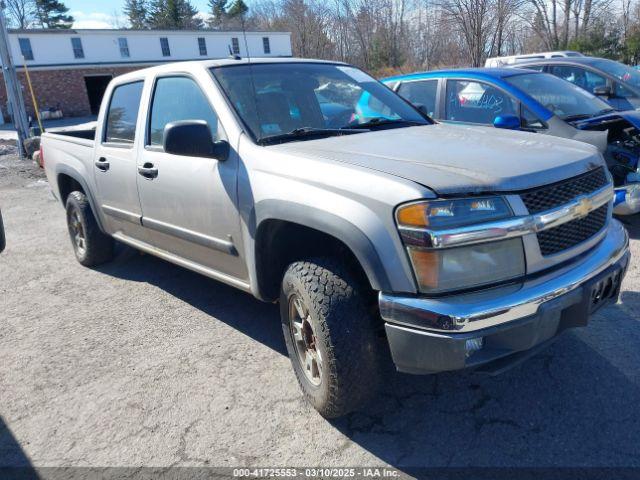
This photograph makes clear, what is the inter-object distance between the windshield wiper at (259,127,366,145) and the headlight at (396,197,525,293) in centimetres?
119

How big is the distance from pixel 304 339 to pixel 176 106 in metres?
1.93

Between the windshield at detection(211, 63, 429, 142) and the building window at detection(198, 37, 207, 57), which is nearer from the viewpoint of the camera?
the windshield at detection(211, 63, 429, 142)

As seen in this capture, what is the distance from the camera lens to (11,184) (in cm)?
1123

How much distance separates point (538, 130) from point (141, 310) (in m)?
4.23

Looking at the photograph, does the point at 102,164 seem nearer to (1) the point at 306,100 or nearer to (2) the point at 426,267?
(1) the point at 306,100

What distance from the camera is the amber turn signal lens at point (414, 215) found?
2170mm

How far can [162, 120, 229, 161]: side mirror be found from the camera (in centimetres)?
291

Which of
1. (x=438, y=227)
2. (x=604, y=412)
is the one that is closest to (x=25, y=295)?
(x=438, y=227)

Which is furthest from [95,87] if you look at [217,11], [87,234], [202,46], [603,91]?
[603,91]

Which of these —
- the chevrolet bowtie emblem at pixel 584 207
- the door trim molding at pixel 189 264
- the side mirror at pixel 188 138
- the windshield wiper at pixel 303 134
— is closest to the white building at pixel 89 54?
the door trim molding at pixel 189 264

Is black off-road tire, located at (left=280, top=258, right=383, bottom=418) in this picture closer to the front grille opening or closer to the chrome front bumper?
the chrome front bumper

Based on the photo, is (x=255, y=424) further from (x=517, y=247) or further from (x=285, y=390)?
(x=517, y=247)

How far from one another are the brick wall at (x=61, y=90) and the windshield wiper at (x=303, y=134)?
38.3 metres

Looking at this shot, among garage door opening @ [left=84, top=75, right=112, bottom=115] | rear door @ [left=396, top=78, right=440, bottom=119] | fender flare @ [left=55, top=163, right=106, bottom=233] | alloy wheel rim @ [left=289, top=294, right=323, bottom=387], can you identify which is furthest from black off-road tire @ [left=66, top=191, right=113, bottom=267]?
garage door opening @ [left=84, top=75, right=112, bottom=115]
